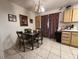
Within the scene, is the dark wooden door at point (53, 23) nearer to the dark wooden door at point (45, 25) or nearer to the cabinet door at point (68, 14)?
the dark wooden door at point (45, 25)

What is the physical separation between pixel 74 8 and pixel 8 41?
397 centimetres

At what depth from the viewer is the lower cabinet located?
3273 millimetres

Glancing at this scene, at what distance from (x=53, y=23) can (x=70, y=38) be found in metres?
1.99

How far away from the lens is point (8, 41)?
322cm

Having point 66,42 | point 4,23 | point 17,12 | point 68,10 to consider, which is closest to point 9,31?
point 4,23

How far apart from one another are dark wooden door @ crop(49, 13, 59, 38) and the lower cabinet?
1357 millimetres

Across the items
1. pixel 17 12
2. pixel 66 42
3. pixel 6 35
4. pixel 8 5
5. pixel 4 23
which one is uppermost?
pixel 8 5

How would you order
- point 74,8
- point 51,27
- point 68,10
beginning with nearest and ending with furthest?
point 74,8
point 68,10
point 51,27

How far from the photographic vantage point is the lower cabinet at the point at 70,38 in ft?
10.7

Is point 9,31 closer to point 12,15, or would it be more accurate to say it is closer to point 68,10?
point 12,15

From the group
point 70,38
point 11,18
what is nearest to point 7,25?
point 11,18

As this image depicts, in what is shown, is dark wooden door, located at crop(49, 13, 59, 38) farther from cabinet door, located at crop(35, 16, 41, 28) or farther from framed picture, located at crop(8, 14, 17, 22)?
framed picture, located at crop(8, 14, 17, 22)

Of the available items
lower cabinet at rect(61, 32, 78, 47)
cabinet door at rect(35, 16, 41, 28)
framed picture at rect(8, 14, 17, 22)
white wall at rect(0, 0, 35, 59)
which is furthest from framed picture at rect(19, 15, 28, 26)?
lower cabinet at rect(61, 32, 78, 47)

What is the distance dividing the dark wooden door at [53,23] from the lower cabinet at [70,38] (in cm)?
136
